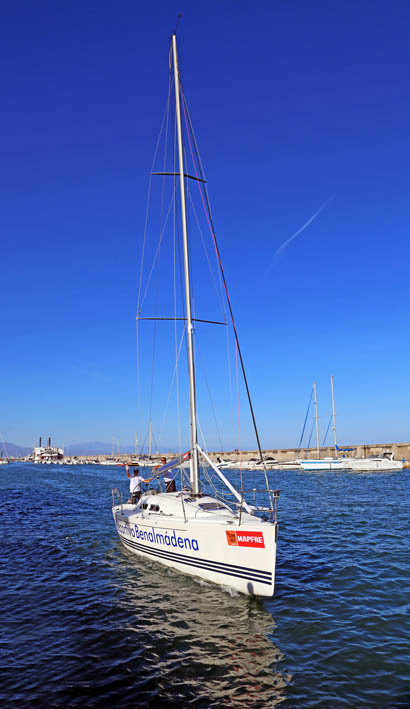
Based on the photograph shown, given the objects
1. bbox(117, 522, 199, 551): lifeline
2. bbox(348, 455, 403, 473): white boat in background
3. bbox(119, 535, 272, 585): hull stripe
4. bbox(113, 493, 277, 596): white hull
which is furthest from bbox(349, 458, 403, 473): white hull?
bbox(119, 535, 272, 585): hull stripe

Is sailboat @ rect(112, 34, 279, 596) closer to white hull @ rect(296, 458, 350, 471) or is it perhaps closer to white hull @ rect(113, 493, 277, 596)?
white hull @ rect(113, 493, 277, 596)

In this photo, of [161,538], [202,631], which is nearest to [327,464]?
[161,538]

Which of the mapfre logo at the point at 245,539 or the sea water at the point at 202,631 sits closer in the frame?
the sea water at the point at 202,631

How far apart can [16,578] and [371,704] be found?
11.4 meters

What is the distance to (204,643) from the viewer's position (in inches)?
352

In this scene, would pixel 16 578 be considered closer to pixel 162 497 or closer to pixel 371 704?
pixel 162 497

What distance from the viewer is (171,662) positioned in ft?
26.9

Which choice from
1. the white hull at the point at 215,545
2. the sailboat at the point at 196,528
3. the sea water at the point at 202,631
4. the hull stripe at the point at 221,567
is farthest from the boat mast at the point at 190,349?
the sea water at the point at 202,631

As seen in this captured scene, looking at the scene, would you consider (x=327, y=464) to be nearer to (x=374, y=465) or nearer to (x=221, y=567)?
(x=374, y=465)

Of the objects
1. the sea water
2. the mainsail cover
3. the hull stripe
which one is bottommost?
the sea water

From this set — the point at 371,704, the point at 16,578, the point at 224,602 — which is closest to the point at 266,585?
Result: the point at 224,602

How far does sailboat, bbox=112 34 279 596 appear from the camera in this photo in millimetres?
10797

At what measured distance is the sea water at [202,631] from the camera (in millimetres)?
7230

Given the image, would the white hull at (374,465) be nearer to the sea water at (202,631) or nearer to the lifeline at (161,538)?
the sea water at (202,631)
